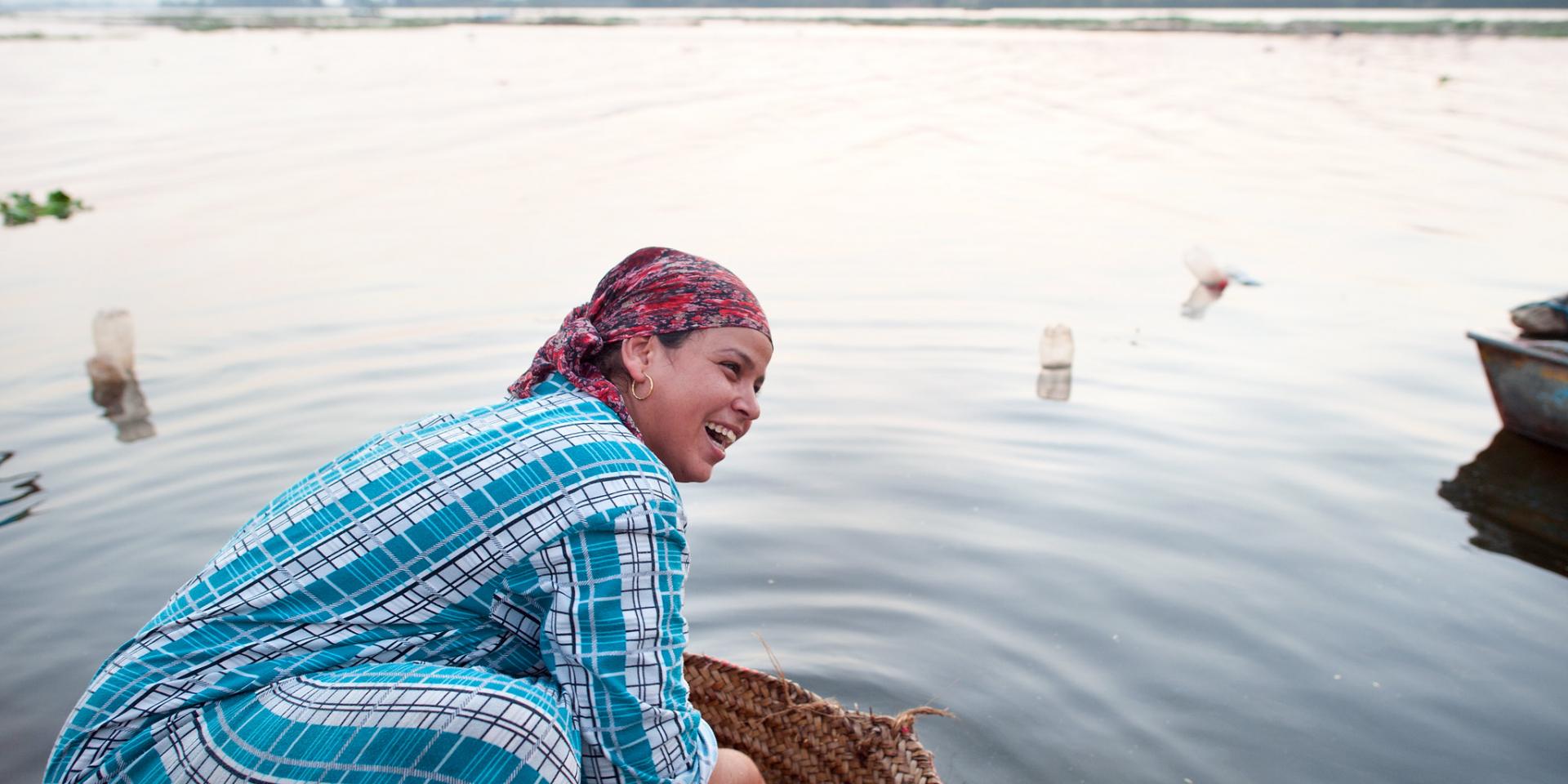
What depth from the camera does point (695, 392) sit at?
1843mm

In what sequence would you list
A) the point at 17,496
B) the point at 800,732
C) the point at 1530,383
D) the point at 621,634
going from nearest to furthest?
the point at 621,634, the point at 800,732, the point at 17,496, the point at 1530,383

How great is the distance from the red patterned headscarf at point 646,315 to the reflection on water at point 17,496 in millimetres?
3163

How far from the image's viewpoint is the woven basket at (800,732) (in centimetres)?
231

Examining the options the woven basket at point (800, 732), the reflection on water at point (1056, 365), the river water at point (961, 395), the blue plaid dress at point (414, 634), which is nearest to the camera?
the blue plaid dress at point (414, 634)

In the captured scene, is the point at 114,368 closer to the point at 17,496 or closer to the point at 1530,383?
the point at 17,496

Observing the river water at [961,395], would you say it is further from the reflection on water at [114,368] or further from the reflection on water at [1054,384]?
the reflection on water at [114,368]

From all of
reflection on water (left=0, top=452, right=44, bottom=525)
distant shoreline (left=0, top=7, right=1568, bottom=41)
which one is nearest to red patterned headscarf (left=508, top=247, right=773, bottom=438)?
reflection on water (left=0, top=452, right=44, bottom=525)

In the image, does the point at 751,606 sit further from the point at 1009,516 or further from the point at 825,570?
the point at 1009,516

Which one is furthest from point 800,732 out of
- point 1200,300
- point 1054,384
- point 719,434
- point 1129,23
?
point 1129,23

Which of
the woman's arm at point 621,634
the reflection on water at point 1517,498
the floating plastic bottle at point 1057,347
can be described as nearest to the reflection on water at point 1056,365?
the floating plastic bottle at point 1057,347

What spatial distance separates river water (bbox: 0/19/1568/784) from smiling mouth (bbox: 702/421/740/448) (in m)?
1.28

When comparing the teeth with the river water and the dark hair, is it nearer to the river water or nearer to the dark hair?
the dark hair

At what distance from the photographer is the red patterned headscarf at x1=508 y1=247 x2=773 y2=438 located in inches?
71.3

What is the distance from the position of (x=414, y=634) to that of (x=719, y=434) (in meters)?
0.57
